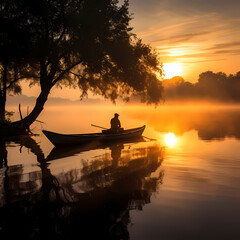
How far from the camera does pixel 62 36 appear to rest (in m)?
24.8

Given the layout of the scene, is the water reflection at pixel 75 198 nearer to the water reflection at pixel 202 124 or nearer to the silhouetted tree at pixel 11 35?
the silhouetted tree at pixel 11 35

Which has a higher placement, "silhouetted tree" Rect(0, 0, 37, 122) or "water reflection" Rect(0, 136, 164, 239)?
"silhouetted tree" Rect(0, 0, 37, 122)

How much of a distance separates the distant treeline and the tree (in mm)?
125306

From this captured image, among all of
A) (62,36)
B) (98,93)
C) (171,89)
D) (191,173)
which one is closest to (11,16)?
(62,36)

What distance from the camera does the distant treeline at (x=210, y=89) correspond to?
14250cm

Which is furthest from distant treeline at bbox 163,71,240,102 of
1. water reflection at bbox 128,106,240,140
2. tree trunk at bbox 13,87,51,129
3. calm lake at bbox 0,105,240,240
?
calm lake at bbox 0,105,240,240

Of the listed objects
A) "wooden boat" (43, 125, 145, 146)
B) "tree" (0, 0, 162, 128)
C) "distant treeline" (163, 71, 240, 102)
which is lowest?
"wooden boat" (43, 125, 145, 146)

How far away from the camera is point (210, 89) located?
6068 inches

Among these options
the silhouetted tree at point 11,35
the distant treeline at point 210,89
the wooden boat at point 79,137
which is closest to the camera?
the wooden boat at point 79,137

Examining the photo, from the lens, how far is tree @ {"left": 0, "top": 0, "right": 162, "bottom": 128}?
23062mm

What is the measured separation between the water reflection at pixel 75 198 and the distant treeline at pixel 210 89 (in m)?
141

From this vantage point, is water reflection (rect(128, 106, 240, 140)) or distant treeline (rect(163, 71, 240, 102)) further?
distant treeline (rect(163, 71, 240, 102))

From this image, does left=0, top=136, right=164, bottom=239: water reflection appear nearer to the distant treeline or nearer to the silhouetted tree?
the silhouetted tree

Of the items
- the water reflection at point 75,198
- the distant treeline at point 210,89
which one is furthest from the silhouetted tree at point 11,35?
the distant treeline at point 210,89
